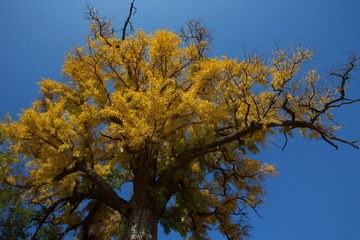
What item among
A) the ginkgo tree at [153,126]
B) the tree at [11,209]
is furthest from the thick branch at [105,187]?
the tree at [11,209]

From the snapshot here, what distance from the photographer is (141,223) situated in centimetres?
494

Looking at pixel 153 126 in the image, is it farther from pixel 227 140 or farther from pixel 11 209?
pixel 11 209

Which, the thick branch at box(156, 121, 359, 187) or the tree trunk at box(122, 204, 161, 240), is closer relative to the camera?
the tree trunk at box(122, 204, 161, 240)

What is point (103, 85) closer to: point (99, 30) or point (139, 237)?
point (99, 30)

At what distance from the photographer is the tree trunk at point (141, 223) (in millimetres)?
4734

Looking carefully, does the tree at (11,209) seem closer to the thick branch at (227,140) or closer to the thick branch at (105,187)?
the thick branch at (105,187)

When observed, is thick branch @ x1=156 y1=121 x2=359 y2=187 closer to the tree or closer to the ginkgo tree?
the ginkgo tree

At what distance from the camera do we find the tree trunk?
186 inches

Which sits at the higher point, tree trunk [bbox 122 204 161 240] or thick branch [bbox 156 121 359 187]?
thick branch [bbox 156 121 359 187]

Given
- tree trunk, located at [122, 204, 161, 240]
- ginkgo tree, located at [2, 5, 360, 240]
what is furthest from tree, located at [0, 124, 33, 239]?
tree trunk, located at [122, 204, 161, 240]

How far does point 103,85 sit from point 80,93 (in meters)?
1.26

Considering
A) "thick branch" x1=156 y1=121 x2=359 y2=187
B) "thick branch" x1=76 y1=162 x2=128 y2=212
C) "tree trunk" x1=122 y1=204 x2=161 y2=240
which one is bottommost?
"tree trunk" x1=122 y1=204 x2=161 y2=240

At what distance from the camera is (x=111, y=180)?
24.3ft

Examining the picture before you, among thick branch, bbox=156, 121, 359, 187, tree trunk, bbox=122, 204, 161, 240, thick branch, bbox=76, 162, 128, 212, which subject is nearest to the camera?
tree trunk, bbox=122, 204, 161, 240
